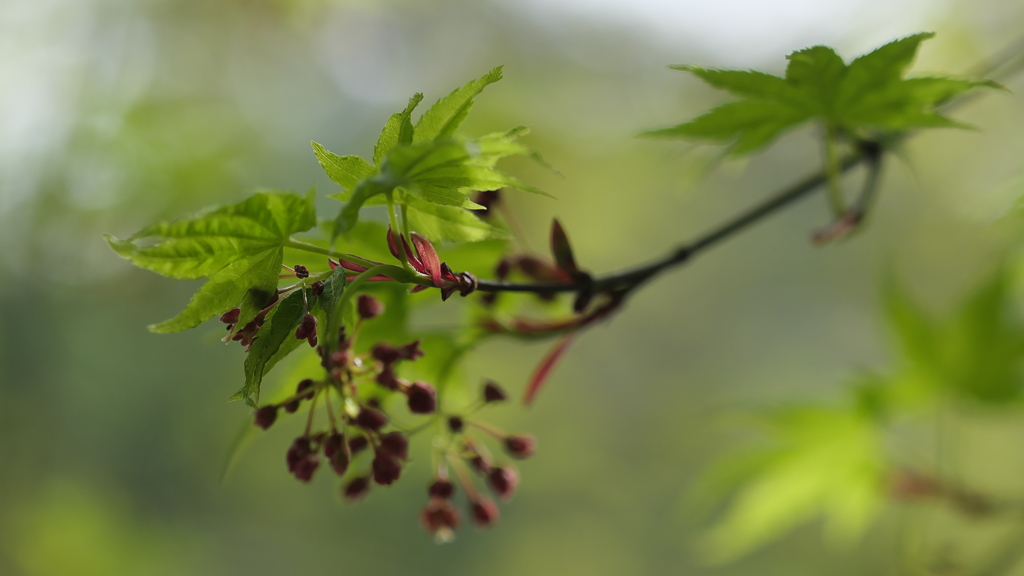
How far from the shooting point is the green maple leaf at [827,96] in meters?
0.40

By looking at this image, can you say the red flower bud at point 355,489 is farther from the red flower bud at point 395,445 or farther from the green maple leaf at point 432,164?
the green maple leaf at point 432,164

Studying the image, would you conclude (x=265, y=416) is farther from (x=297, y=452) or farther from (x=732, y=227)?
(x=732, y=227)

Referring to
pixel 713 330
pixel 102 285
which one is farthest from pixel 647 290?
pixel 102 285

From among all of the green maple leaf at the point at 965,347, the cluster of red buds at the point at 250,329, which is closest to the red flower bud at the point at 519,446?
the cluster of red buds at the point at 250,329

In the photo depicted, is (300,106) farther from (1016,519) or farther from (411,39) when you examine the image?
(1016,519)

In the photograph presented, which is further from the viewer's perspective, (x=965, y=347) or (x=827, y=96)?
(x=965, y=347)

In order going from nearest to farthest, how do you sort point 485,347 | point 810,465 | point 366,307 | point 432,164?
point 432,164 → point 366,307 → point 810,465 → point 485,347

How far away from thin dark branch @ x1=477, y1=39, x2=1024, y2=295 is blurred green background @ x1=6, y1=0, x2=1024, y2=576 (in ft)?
0.35

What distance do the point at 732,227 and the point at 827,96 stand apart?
104 mm

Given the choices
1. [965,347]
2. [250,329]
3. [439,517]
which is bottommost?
[439,517]

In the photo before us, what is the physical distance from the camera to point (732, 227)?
484mm

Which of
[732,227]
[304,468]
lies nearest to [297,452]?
[304,468]

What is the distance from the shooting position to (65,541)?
2.46 m

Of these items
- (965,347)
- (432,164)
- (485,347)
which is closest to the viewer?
(432,164)
